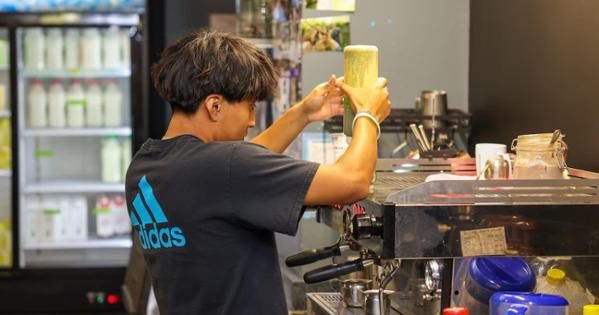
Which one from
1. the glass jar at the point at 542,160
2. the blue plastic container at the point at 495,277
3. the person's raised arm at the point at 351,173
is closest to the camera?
the person's raised arm at the point at 351,173

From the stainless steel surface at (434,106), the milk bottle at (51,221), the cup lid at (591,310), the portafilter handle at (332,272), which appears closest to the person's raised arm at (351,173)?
the portafilter handle at (332,272)

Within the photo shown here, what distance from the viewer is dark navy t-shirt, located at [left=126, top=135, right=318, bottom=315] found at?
213cm

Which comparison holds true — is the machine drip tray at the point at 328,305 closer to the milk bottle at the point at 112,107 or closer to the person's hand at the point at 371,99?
the person's hand at the point at 371,99

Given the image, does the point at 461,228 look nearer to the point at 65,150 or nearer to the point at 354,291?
the point at 354,291

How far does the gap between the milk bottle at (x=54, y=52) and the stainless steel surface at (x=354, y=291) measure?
4209mm

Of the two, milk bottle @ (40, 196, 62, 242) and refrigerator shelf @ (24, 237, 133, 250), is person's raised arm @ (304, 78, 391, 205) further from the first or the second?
milk bottle @ (40, 196, 62, 242)

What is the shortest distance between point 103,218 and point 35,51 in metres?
1.18

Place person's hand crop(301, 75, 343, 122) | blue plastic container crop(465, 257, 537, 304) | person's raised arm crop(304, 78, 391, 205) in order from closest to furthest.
Result: person's raised arm crop(304, 78, 391, 205), blue plastic container crop(465, 257, 537, 304), person's hand crop(301, 75, 343, 122)

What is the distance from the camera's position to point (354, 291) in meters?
2.83

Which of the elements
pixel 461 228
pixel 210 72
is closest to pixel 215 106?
pixel 210 72

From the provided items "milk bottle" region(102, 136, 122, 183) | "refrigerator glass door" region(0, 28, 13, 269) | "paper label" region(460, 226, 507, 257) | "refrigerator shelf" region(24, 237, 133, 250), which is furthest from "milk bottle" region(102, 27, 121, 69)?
"paper label" region(460, 226, 507, 257)

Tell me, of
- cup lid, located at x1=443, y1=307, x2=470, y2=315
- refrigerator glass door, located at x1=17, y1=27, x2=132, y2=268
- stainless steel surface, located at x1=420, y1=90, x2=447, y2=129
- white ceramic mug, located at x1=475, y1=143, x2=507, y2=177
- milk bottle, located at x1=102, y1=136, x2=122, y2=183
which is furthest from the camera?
milk bottle, located at x1=102, y1=136, x2=122, y2=183

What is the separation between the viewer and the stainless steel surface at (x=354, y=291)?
9.26 feet

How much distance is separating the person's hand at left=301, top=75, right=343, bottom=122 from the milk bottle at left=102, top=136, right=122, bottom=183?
412cm
